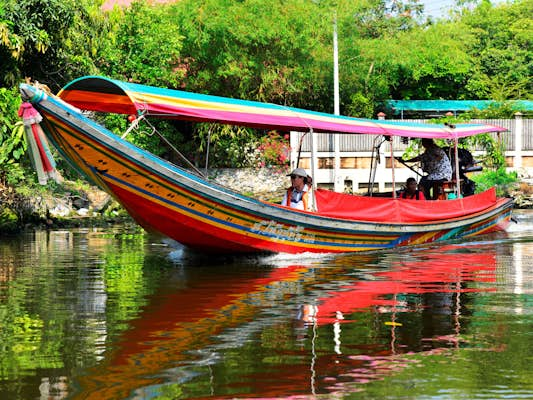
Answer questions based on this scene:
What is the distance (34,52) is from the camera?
2317 centimetres

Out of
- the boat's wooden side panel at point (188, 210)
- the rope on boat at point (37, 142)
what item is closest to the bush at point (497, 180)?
the boat's wooden side panel at point (188, 210)

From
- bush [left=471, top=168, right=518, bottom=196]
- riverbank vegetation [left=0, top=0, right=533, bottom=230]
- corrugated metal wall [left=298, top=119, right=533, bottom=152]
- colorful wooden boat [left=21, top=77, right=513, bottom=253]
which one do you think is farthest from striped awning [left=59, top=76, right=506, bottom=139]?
corrugated metal wall [left=298, top=119, right=533, bottom=152]

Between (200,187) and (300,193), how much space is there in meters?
2.28

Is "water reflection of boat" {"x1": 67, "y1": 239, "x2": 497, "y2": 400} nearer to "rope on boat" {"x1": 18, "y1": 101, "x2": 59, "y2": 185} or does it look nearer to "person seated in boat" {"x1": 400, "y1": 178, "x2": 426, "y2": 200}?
"rope on boat" {"x1": 18, "y1": 101, "x2": 59, "y2": 185}

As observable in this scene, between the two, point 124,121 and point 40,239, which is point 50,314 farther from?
point 124,121

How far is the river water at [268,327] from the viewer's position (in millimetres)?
6418

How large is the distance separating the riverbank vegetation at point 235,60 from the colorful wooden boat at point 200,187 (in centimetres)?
820

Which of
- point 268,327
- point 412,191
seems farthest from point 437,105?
point 268,327

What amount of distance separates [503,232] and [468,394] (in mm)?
13948

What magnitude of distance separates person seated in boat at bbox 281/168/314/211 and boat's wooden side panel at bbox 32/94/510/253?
16.6 inches

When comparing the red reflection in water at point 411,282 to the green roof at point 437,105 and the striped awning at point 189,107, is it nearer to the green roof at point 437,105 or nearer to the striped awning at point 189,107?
the striped awning at point 189,107

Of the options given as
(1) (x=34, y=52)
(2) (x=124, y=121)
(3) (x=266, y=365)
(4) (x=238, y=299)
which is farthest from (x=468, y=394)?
(2) (x=124, y=121)

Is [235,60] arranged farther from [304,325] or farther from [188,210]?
[304,325]

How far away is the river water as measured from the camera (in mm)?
6418
